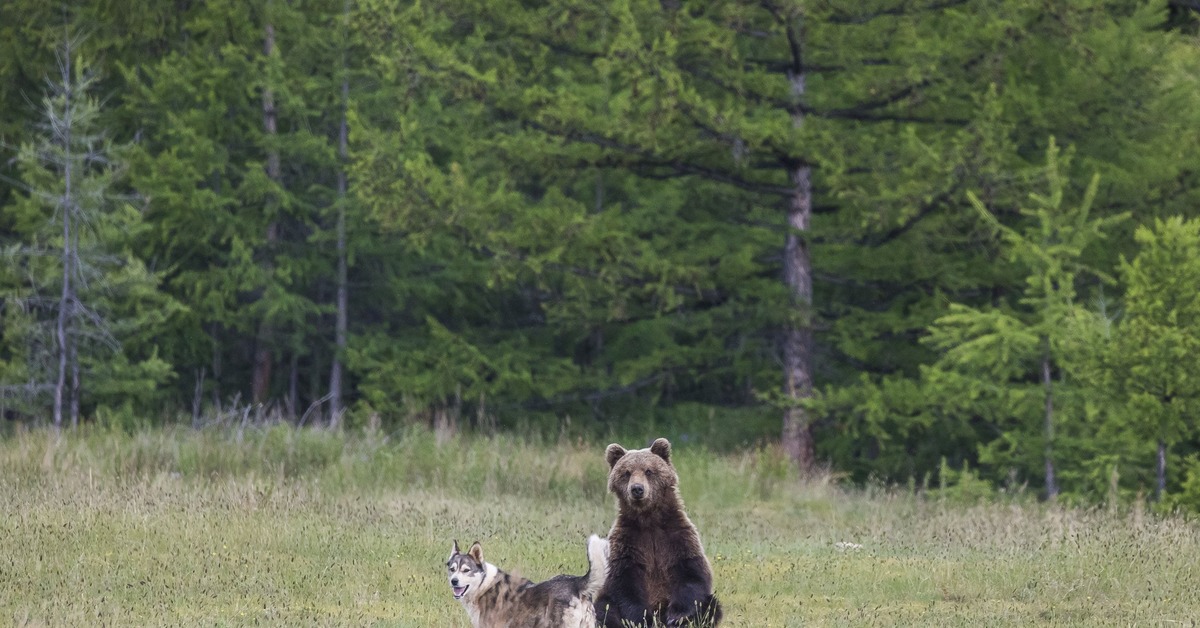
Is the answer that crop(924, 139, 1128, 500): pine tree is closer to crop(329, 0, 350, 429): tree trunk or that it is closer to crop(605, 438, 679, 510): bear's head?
crop(605, 438, 679, 510): bear's head

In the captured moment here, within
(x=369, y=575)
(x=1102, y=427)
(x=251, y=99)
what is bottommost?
(x=369, y=575)

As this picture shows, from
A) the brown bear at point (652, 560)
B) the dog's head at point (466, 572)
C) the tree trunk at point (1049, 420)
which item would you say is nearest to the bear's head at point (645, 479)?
the brown bear at point (652, 560)

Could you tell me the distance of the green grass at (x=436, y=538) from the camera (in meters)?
9.89

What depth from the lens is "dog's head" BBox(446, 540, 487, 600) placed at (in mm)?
8438

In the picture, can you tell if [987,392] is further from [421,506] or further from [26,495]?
[26,495]

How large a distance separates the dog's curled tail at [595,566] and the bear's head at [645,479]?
0.32m

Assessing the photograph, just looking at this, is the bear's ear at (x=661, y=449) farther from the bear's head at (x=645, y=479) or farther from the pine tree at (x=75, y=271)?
the pine tree at (x=75, y=271)

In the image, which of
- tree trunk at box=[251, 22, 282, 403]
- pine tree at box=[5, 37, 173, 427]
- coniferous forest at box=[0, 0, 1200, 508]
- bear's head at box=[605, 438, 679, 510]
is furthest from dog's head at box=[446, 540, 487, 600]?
tree trunk at box=[251, 22, 282, 403]

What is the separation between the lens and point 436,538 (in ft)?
41.2

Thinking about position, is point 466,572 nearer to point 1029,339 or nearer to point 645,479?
point 645,479

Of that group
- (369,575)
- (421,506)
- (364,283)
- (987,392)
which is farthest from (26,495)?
(364,283)

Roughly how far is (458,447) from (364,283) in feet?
34.8

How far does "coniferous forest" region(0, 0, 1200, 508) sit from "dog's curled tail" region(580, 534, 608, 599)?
8.28 m

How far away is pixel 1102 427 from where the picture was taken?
16516mm
